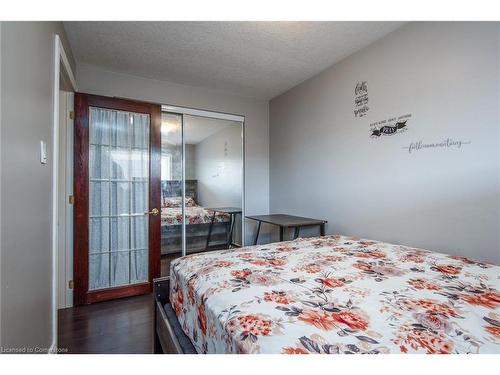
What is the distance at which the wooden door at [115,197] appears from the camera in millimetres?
2521

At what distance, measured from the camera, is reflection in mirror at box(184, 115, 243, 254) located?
3.66 m

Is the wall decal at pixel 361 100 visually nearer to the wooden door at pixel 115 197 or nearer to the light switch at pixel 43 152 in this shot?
the wooden door at pixel 115 197

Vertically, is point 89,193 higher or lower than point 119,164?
lower

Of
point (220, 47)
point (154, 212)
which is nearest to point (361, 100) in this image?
point (220, 47)

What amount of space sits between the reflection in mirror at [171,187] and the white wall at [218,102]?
1.01 feet

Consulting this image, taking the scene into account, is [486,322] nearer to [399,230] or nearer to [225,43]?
[399,230]

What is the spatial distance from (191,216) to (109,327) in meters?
1.75

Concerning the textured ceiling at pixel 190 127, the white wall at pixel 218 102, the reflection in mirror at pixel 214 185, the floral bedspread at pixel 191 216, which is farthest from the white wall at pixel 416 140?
the floral bedspread at pixel 191 216

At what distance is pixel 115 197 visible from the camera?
275 centimetres

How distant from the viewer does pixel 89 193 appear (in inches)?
102

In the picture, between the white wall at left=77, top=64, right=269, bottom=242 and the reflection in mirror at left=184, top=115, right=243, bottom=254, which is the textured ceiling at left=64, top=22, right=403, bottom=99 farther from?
the reflection in mirror at left=184, top=115, right=243, bottom=254
